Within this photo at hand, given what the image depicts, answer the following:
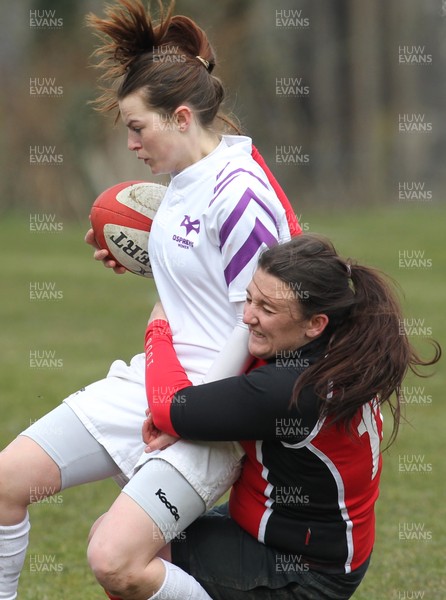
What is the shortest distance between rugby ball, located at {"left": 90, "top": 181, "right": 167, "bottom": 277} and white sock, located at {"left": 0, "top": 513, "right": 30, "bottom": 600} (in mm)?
1025

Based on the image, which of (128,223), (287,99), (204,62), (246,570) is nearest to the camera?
(246,570)

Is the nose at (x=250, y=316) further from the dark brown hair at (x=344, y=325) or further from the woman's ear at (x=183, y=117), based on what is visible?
the woman's ear at (x=183, y=117)

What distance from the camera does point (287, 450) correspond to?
3.74 meters

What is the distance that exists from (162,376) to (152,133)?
0.84 meters

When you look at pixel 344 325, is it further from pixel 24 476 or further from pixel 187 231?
pixel 24 476

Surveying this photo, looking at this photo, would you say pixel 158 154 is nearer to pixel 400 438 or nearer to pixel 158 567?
pixel 158 567

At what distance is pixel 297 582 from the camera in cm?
382

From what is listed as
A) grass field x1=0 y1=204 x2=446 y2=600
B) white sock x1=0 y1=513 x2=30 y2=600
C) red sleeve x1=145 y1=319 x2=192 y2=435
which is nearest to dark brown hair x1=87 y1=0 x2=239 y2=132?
red sleeve x1=145 y1=319 x2=192 y2=435

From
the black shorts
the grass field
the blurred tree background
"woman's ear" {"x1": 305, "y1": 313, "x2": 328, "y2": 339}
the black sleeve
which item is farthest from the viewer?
the blurred tree background

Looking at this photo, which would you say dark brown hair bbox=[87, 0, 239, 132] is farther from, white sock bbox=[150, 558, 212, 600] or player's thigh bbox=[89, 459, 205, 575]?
white sock bbox=[150, 558, 212, 600]

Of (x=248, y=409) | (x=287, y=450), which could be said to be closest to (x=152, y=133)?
(x=248, y=409)

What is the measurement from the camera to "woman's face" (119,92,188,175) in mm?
3988

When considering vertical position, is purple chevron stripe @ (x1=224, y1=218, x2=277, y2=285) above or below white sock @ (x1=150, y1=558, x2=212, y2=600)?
above

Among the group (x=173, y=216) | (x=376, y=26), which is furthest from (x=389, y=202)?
(x=173, y=216)
